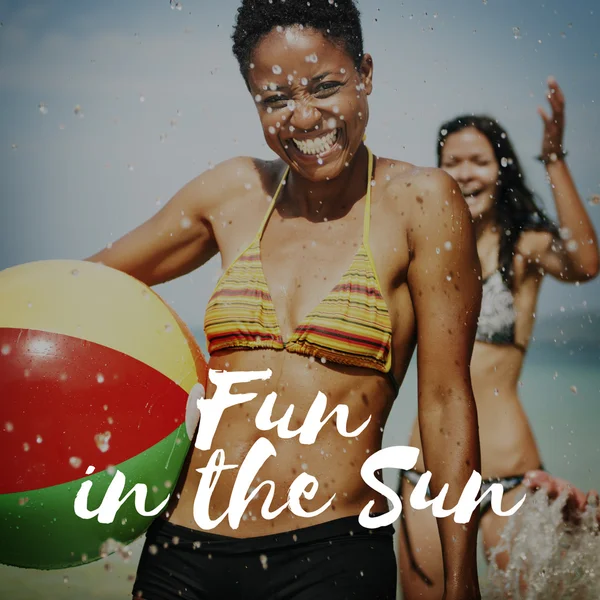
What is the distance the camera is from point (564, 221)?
12.7 feet

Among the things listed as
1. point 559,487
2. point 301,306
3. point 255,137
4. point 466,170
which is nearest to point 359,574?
point 301,306

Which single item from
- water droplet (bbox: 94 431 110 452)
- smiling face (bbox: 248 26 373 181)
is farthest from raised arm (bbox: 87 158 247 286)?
water droplet (bbox: 94 431 110 452)

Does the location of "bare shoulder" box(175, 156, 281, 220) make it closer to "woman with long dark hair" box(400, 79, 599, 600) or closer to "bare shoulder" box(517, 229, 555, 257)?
"woman with long dark hair" box(400, 79, 599, 600)

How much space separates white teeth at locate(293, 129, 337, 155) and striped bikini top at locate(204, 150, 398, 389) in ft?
0.61

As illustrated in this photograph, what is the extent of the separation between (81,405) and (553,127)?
103 inches

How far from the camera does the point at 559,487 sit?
12.0ft

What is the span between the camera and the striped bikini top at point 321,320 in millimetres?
2215

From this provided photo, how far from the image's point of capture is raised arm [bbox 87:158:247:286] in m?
2.68

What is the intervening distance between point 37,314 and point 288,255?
649mm

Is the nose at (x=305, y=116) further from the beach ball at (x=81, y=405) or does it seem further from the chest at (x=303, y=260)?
the beach ball at (x=81, y=405)

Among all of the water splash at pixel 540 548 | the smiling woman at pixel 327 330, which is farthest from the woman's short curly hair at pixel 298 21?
the water splash at pixel 540 548

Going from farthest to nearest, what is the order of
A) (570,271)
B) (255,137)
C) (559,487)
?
(255,137), (570,271), (559,487)

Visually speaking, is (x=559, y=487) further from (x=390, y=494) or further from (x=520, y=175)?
(x=390, y=494)

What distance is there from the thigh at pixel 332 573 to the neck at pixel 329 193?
0.85 metres
